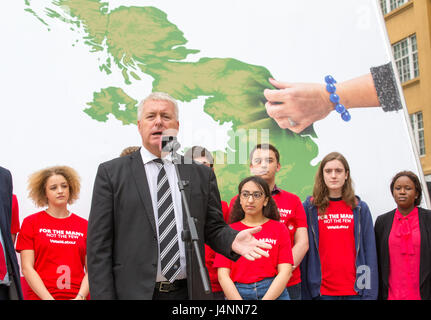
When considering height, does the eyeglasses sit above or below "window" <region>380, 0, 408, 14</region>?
below

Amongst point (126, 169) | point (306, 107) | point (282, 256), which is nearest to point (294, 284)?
point (282, 256)

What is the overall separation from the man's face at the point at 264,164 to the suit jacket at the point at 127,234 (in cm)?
176

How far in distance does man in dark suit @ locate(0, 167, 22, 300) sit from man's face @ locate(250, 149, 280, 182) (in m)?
2.18

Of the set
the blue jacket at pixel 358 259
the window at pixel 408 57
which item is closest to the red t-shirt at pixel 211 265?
the blue jacket at pixel 358 259

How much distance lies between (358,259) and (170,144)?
8.11 ft

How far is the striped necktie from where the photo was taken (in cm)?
264

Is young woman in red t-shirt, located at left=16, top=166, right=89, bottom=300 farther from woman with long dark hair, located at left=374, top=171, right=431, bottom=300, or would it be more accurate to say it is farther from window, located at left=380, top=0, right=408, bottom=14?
window, located at left=380, top=0, right=408, bottom=14

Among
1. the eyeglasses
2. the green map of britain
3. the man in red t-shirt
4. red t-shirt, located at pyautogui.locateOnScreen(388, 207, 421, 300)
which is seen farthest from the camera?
red t-shirt, located at pyautogui.locateOnScreen(388, 207, 421, 300)

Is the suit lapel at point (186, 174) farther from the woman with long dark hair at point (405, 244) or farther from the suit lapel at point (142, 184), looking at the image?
the woman with long dark hair at point (405, 244)

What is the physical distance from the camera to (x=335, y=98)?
495 centimetres

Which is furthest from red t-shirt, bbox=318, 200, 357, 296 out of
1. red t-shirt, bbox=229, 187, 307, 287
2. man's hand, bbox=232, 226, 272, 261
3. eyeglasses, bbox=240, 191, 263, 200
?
man's hand, bbox=232, 226, 272, 261
